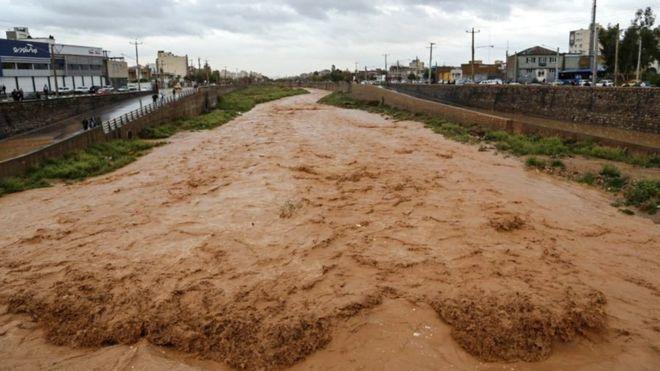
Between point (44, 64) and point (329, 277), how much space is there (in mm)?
54525

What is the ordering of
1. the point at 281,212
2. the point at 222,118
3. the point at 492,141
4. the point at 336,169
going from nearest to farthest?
the point at 281,212 < the point at 336,169 < the point at 492,141 < the point at 222,118

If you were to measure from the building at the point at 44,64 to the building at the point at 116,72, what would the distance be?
12.2 ft

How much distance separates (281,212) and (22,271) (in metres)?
5.72

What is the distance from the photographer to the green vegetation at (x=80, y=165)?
1670cm

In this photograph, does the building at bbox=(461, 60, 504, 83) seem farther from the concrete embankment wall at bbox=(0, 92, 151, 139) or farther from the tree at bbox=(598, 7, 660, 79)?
the concrete embankment wall at bbox=(0, 92, 151, 139)

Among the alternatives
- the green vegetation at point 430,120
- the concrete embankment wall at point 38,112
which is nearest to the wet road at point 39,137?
the concrete embankment wall at point 38,112

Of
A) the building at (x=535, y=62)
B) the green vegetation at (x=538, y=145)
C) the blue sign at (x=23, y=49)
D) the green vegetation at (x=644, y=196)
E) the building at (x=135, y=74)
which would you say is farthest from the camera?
the building at (x=135, y=74)

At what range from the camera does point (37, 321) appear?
7.42 meters

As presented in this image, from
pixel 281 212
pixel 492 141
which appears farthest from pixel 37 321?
pixel 492 141

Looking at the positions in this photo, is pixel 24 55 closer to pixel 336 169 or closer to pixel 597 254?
pixel 336 169

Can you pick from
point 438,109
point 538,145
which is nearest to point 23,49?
point 438,109

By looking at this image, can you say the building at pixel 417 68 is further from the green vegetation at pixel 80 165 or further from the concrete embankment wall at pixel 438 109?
the green vegetation at pixel 80 165

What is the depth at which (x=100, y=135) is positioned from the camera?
2370 centimetres

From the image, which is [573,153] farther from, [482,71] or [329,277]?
[482,71]
